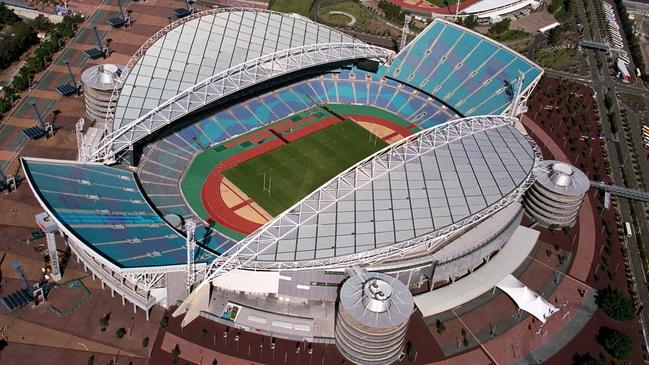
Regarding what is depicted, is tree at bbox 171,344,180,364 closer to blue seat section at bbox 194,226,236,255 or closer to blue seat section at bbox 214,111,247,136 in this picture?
blue seat section at bbox 194,226,236,255

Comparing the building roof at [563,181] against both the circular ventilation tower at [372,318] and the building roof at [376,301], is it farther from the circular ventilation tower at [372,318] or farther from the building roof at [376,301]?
the circular ventilation tower at [372,318]

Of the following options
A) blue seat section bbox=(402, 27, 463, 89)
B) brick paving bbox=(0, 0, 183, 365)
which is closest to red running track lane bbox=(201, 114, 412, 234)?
blue seat section bbox=(402, 27, 463, 89)

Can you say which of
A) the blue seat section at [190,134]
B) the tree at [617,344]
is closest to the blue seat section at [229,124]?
the blue seat section at [190,134]

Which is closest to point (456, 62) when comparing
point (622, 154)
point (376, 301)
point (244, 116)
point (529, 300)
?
point (622, 154)

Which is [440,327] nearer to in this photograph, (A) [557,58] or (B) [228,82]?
(B) [228,82]

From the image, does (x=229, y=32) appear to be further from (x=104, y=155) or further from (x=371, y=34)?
(x=371, y=34)

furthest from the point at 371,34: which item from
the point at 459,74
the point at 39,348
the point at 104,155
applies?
the point at 39,348
